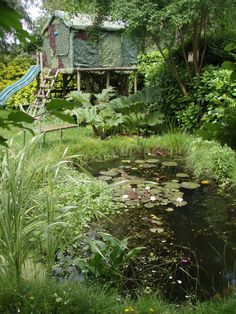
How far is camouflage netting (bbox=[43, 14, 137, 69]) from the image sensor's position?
12133 mm

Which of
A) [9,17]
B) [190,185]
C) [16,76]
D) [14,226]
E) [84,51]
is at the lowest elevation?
[190,185]

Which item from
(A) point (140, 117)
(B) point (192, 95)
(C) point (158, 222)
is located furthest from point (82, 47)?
(C) point (158, 222)

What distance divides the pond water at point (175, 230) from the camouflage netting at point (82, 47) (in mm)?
6775

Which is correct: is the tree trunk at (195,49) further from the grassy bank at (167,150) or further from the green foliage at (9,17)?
the green foliage at (9,17)

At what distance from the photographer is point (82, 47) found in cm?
1230

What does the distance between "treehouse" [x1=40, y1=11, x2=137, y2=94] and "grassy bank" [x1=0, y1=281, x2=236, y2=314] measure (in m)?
9.72

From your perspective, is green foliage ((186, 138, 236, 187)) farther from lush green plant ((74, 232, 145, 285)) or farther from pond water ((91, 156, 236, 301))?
lush green plant ((74, 232, 145, 285))

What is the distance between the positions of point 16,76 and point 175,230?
37.8 feet

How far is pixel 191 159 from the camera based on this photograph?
6539 mm

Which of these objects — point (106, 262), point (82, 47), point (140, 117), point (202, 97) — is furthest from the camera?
point (82, 47)

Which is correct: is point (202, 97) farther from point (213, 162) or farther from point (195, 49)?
point (213, 162)

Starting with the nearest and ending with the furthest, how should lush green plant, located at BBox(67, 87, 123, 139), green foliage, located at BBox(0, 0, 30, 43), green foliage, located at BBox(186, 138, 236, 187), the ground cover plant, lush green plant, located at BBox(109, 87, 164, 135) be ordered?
green foliage, located at BBox(0, 0, 30, 43) < the ground cover plant < green foliage, located at BBox(186, 138, 236, 187) < lush green plant, located at BBox(67, 87, 123, 139) < lush green plant, located at BBox(109, 87, 164, 135)

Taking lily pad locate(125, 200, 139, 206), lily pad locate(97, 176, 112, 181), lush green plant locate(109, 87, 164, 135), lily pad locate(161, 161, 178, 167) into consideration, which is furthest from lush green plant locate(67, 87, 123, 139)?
lily pad locate(125, 200, 139, 206)

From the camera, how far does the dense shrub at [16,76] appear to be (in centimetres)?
1325
